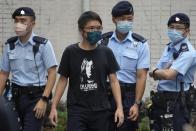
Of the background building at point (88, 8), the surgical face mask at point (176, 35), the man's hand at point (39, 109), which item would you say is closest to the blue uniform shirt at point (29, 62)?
the man's hand at point (39, 109)

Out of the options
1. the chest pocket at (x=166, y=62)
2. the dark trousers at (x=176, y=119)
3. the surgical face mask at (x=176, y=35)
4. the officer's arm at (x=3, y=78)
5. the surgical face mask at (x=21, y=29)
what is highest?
the surgical face mask at (x=21, y=29)

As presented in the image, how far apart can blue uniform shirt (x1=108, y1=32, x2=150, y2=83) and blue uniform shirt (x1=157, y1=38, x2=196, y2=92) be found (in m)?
0.23

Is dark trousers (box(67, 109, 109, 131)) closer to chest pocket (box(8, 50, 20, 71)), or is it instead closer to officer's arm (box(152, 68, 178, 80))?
officer's arm (box(152, 68, 178, 80))

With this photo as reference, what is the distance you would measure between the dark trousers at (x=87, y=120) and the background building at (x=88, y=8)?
3808mm

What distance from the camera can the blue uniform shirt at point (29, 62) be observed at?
5613 millimetres

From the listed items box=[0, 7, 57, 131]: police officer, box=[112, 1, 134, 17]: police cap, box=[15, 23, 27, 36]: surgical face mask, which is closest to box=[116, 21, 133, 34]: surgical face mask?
box=[112, 1, 134, 17]: police cap

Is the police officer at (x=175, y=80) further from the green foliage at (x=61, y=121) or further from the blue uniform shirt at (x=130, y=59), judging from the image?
the green foliage at (x=61, y=121)

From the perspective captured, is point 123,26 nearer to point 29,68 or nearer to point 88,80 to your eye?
point 88,80

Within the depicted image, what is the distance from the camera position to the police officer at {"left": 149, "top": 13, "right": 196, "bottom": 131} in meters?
5.29

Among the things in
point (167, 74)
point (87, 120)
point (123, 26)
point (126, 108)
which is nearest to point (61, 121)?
point (126, 108)

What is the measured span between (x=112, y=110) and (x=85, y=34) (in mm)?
917

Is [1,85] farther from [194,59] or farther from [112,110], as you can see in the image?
[194,59]

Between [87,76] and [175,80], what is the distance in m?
1.01

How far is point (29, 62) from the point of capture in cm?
561
